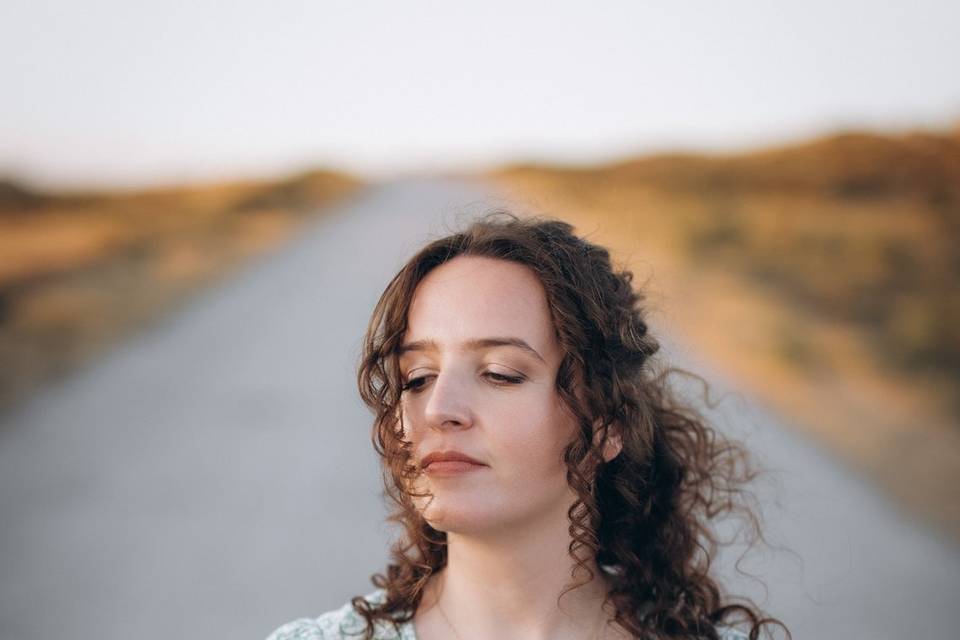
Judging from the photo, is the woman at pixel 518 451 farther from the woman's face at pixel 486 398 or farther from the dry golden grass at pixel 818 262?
the dry golden grass at pixel 818 262

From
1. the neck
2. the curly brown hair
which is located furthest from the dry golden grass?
the neck

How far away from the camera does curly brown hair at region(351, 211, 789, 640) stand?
1.33 m

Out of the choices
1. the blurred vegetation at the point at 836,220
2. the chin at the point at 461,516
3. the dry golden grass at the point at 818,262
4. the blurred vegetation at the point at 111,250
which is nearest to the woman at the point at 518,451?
the chin at the point at 461,516

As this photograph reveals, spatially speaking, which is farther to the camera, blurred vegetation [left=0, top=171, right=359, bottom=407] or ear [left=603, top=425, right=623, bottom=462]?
blurred vegetation [left=0, top=171, right=359, bottom=407]

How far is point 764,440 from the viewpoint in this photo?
4703 millimetres

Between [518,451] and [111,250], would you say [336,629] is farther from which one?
[111,250]

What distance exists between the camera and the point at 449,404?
47.9 inches

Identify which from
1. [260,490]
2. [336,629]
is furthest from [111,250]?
[336,629]

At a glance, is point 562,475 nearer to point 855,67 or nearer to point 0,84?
point 0,84

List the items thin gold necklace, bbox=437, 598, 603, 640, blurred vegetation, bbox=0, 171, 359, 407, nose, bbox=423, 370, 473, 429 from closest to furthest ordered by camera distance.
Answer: nose, bbox=423, 370, 473, 429 → thin gold necklace, bbox=437, 598, 603, 640 → blurred vegetation, bbox=0, 171, 359, 407

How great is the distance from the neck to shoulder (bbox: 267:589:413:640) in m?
0.10

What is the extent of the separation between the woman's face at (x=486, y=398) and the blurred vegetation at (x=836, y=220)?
3997mm

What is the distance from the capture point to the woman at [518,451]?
1.25 metres

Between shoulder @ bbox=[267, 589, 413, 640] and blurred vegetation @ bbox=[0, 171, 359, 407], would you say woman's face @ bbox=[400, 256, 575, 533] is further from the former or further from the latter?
blurred vegetation @ bbox=[0, 171, 359, 407]
